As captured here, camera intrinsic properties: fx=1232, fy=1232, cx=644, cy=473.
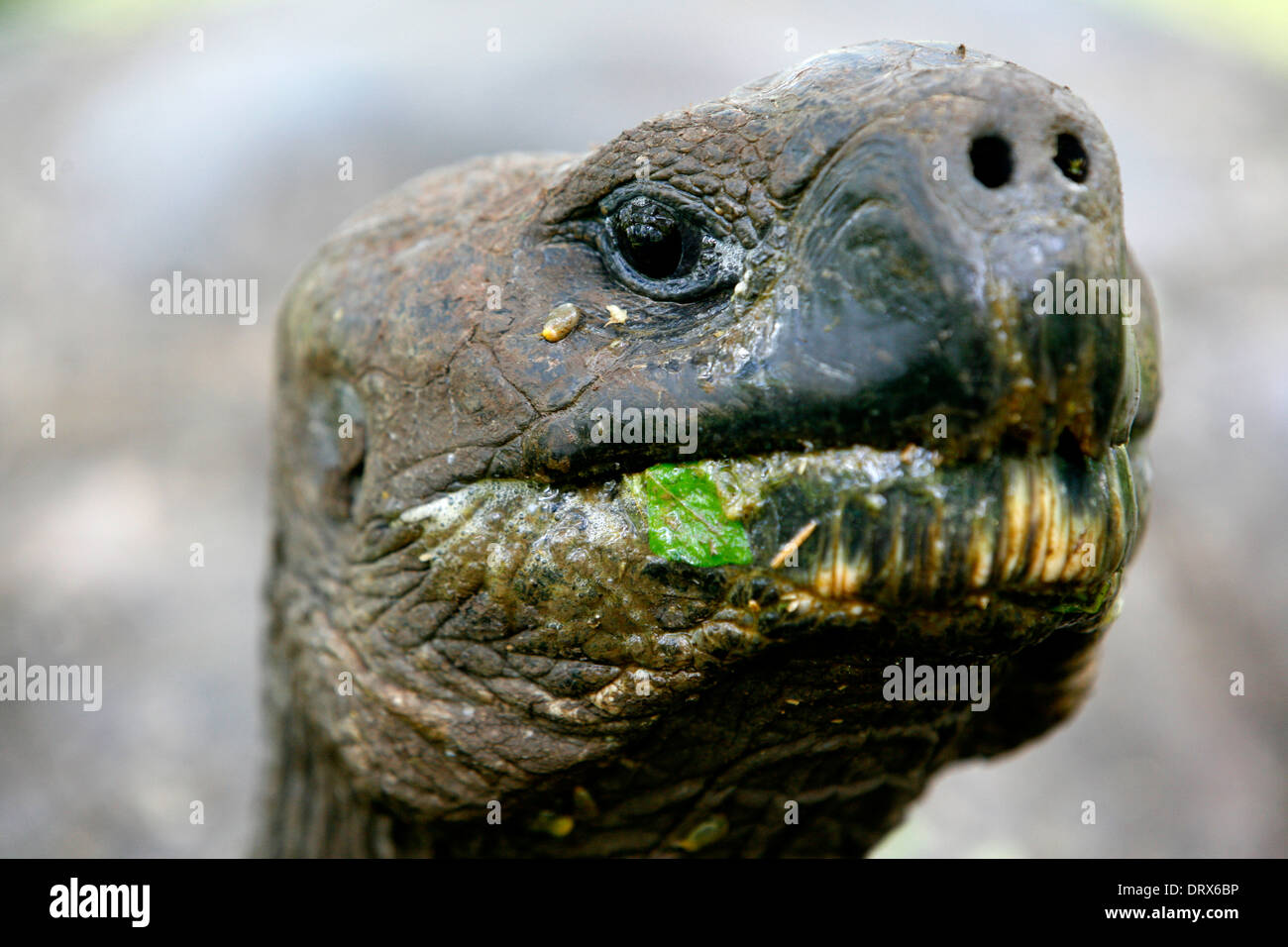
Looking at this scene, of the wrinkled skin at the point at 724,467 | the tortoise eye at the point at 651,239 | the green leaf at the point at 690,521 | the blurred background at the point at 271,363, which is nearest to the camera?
the wrinkled skin at the point at 724,467

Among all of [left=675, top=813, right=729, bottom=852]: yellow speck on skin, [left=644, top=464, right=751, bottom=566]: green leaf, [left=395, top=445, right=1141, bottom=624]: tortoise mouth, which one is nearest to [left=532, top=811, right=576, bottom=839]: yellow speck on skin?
[left=675, top=813, right=729, bottom=852]: yellow speck on skin

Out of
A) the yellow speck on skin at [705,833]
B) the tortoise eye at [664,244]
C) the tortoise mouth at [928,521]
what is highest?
the tortoise eye at [664,244]

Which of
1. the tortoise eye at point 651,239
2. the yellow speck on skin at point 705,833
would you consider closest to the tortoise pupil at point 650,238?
the tortoise eye at point 651,239

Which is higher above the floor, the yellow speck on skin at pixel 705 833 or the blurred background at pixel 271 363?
the blurred background at pixel 271 363

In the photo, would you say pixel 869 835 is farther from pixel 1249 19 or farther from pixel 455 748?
pixel 1249 19

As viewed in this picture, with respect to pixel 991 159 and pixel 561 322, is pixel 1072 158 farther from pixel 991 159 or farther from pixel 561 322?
pixel 561 322

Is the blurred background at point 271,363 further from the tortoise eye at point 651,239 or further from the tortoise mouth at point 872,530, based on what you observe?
the tortoise eye at point 651,239

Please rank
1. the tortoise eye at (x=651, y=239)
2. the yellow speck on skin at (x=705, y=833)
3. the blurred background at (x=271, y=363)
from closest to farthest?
the tortoise eye at (x=651, y=239), the yellow speck on skin at (x=705, y=833), the blurred background at (x=271, y=363)

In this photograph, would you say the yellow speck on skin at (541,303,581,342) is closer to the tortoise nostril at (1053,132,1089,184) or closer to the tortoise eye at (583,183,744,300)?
the tortoise eye at (583,183,744,300)
